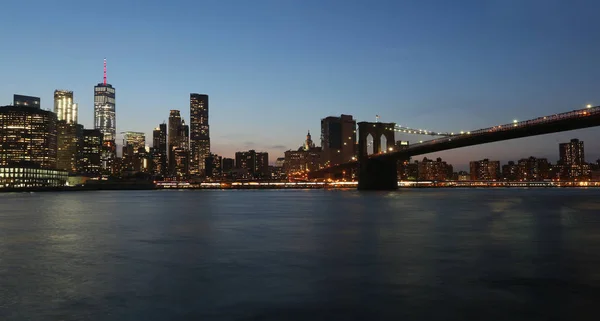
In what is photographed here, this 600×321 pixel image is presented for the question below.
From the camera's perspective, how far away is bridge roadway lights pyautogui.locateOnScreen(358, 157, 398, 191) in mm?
97562

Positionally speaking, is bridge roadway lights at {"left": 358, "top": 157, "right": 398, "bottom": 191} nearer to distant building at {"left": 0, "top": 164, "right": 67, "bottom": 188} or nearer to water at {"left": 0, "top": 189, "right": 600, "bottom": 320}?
water at {"left": 0, "top": 189, "right": 600, "bottom": 320}

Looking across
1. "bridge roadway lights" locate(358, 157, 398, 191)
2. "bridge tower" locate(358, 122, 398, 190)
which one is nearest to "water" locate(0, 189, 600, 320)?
"bridge tower" locate(358, 122, 398, 190)

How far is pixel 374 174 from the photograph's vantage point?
9819 centimetres

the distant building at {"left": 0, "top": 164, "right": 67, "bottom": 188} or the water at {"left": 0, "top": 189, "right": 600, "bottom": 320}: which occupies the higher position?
the distant building at {"left": 0, "top": 164, "right": 67, "bottom": 188}

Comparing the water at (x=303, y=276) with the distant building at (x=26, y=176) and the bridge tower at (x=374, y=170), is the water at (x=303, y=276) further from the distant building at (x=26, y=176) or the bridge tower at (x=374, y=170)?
the distant building at (x=26, y=176)

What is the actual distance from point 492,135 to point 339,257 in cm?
5727

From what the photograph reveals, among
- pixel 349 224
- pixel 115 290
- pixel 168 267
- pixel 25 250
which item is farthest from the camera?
pixel 349 224

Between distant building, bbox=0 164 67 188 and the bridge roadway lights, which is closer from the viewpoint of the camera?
the bridge roadway lights

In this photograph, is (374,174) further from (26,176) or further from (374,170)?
(26,176)

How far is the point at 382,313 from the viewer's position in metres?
8.49

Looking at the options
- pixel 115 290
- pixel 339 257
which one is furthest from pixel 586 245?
pixel 115 290

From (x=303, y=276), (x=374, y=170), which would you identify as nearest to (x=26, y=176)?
(x=374, y=170)

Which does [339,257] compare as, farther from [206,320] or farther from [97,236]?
[97,236]

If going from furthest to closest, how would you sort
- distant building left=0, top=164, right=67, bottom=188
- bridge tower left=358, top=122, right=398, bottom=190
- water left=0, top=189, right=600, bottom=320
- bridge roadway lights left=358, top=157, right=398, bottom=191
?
distant building left=0, top=164, right=67, bottom=188 < bridge roadway lights left=358, top=157, right=398, bottom=191 < bridge tower left=358, top=122, right=398, bottom=190 < water left=0, top=189, right=600, bottom=320
